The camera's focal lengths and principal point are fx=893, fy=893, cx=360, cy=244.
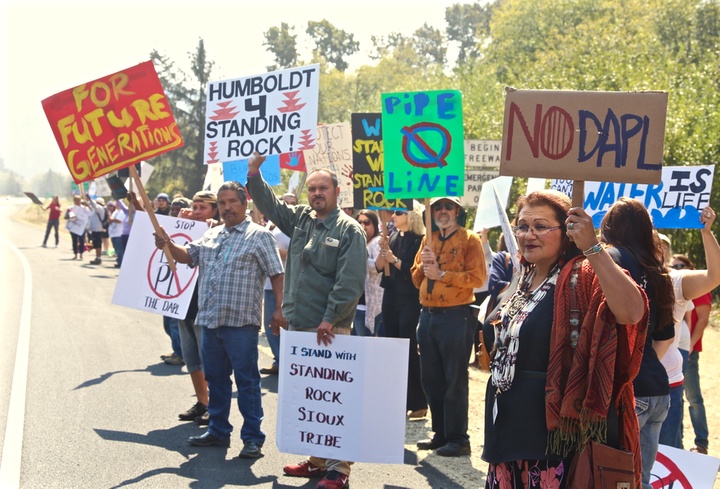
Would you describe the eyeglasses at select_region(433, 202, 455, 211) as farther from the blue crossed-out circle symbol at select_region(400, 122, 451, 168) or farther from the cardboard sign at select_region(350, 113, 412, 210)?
the cardboard sign at select_region(350, 113, 412, 210)

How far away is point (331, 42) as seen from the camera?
97.2 m

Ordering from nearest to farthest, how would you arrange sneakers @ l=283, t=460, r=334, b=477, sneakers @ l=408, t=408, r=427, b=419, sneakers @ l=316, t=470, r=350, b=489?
sneakers @ l=316, t=470, r=350, b=489 → sneakers @ l=283, t=460, r=334, b=477 → sneakers @ l=408, t=408, r=427, b=419

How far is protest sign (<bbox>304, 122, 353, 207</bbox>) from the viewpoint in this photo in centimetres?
1094

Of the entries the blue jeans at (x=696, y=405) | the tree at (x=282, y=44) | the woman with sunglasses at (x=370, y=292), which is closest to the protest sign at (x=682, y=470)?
the blue jeans at (x=696, y=405)

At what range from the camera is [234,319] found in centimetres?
681

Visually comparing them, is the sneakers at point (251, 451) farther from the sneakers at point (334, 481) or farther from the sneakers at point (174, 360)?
the sneakers at point (174, 360)

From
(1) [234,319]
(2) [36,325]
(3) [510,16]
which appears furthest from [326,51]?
(1) [234,319]

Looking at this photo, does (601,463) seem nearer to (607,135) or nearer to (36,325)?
(607,135)

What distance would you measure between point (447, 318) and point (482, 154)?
537cm

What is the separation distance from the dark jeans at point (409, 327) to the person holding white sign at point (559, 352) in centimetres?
439

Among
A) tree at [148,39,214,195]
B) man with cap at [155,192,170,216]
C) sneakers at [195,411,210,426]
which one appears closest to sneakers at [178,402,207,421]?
sneakers at [195,411,210,426]

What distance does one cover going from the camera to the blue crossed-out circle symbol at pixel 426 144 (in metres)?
7.05

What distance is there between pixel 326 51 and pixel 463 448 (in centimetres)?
9386

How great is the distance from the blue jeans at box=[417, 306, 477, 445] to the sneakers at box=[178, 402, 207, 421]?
199cm
